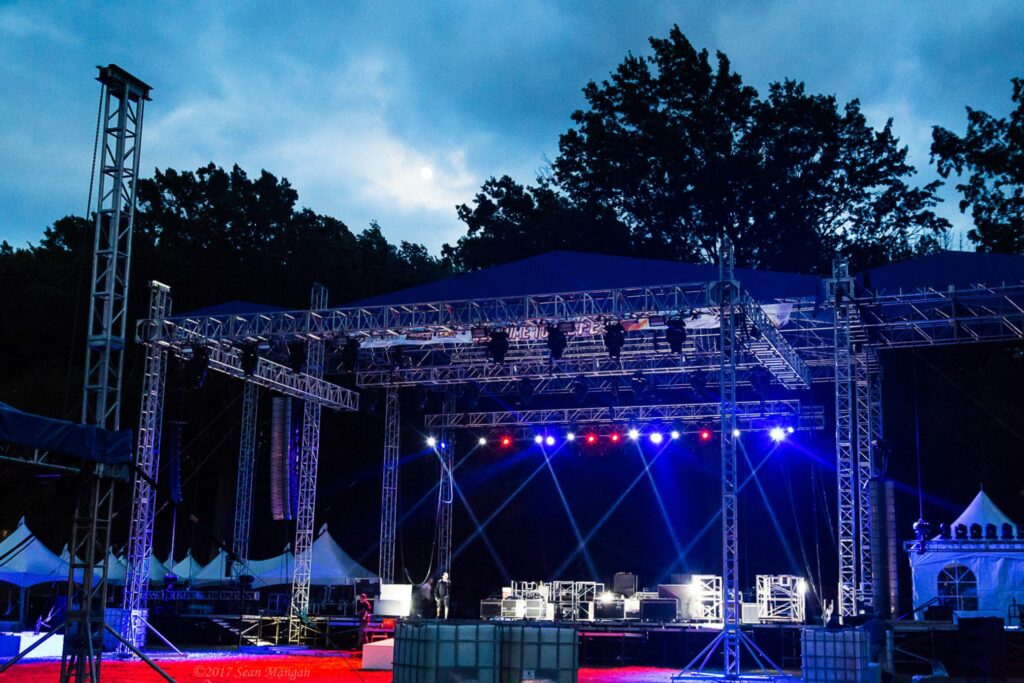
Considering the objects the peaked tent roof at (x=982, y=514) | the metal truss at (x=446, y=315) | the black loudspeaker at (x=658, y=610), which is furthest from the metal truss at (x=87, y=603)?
the peaked tent roof at (x=982, y=514)

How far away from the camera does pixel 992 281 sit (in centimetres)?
1738

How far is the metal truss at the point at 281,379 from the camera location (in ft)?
67.8

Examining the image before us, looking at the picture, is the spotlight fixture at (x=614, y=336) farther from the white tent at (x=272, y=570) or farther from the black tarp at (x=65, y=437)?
the white tent at (x=272, y=570)

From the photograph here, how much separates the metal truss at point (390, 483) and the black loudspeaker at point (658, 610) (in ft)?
20.3

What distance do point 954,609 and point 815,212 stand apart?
56.0 feet

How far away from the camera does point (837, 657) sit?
12742 millimetres

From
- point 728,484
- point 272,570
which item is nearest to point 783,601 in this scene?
point 728,484

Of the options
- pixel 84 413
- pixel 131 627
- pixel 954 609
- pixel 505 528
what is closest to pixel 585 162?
pixel 505 528

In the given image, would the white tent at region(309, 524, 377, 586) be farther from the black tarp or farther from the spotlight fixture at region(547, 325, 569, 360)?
the black tarp

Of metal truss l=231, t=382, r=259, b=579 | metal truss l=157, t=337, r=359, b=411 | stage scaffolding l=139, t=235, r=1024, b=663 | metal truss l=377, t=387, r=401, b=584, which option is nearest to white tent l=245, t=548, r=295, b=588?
metal truss l=231, t=382, r=259, b=579

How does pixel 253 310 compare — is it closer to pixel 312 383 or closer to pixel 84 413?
pixel 312 383

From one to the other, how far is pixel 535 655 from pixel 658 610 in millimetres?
14236

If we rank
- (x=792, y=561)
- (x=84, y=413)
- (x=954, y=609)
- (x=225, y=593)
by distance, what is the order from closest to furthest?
(x=84, y=413)
(x=954, y=609)
(x=225, y=593)
(x=792, y=561)

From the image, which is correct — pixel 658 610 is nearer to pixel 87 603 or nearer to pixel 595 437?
pixel 595 437
